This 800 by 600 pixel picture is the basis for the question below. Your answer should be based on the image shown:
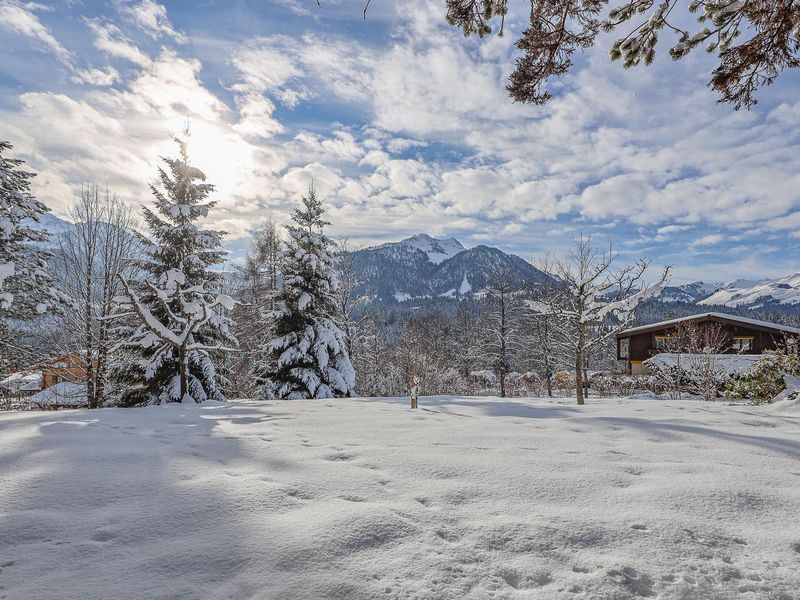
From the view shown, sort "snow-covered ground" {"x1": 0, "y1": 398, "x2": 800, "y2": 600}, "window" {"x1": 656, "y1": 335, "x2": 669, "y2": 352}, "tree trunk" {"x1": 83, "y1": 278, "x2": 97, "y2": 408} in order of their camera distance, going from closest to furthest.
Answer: "snow-covered ground" {"x1": 0, "y1": 398, "x2": 800, "y2": 600}
"tree trunk" {"x1": 83, "y1": 278, "x2": 97, "y2": 408}
"window" {"x1": 656, "y1": 335, "x2": 669, "y2": 352}

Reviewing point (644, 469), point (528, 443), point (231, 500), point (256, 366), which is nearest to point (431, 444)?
point (528, 443)

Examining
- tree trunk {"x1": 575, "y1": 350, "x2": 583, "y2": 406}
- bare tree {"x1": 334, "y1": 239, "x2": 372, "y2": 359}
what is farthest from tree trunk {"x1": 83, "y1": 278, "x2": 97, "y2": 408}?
tree trunk {"x1": 575, "y1": 350, "x2": 583, "y2": 406}

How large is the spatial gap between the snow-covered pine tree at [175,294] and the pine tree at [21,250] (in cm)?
229

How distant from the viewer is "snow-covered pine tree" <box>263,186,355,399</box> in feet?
49.9

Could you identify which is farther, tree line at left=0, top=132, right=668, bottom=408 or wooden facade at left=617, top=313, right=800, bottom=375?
wooden facade at left=617, top=313, right=800, bottom=375

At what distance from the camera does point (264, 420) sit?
5.84 metres

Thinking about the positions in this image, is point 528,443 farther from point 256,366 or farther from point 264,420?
point 256,366

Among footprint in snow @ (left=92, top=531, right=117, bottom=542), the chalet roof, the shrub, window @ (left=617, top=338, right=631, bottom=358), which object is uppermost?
the chalet roof

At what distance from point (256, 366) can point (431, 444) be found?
14842 mm

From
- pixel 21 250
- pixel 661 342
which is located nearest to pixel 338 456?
pixel 21 250

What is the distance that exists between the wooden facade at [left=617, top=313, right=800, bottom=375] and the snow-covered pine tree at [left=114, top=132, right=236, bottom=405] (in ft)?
85.7

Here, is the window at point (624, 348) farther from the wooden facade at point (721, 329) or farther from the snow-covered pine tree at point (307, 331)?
the snow-covered pine tree at point (307, 331)

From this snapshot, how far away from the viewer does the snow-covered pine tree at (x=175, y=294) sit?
41.8 ft

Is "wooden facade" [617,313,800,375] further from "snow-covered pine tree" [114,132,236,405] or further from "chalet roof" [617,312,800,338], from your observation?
"snow-covered pine tree" [114,132,236,405]
